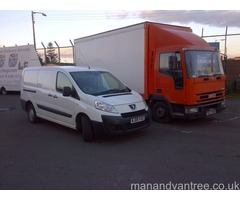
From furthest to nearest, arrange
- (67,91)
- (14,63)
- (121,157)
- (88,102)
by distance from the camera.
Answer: (14,63) < (67,91) < (88,102) < (121,157)

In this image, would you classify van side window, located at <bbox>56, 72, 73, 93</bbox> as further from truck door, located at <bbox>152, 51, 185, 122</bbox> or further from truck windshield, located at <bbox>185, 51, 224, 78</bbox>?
truck windshield, located at <bbox>185, 51, 224, 78</bbox>

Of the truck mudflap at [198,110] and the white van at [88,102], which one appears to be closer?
the white van at [88,102]

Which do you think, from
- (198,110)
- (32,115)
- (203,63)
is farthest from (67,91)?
(203,63)

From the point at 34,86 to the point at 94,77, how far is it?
2.44 m

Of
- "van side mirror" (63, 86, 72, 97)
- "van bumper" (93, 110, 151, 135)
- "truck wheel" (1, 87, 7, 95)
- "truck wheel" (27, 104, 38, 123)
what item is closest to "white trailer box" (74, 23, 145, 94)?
"van bumper" (93, 110, 151, 135)

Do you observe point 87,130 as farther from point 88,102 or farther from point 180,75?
point 180,75

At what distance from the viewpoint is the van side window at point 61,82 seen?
7248 millimetres

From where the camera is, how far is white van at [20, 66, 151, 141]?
6.34 m

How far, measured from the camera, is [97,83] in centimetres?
729

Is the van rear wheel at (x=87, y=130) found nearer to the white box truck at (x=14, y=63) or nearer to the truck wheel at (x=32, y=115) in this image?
the truck wheel at (x=32, y=115)

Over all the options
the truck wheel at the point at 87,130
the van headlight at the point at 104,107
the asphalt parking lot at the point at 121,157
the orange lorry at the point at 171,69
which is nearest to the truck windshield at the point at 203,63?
the orange lorry at the point at 171,69

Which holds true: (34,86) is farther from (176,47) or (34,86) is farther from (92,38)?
(176,47)

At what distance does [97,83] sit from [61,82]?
3.36ft

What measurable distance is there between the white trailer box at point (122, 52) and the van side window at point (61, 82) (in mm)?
2783
